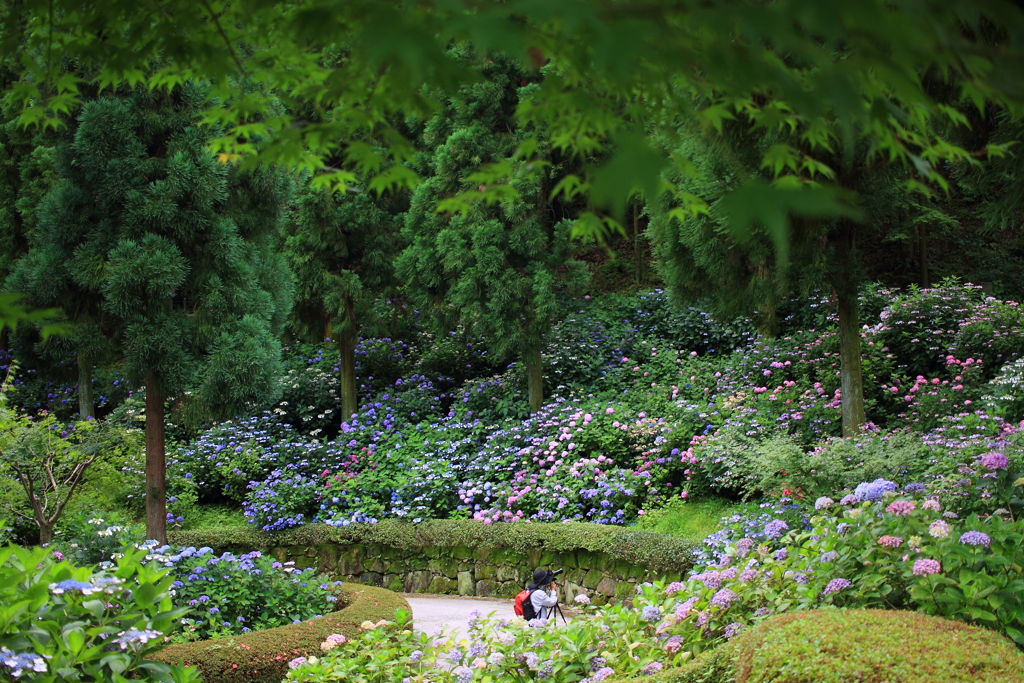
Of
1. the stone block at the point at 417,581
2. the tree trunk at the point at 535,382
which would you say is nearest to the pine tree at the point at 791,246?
the tree trunk at the point at 535,382

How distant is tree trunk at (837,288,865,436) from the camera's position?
23.4 ft

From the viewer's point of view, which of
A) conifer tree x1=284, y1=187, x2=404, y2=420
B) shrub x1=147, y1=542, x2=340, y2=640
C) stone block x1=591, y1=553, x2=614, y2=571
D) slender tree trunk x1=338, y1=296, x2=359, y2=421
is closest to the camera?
shrub x1=147, y1=542, x2=340, y2=640

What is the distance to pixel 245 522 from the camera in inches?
395

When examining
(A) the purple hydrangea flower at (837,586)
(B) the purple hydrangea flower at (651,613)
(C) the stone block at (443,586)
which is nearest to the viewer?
(A) the purple hydrangea flower at (837,586)

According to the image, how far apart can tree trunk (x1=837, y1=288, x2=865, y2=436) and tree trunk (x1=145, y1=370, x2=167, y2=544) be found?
6697mm

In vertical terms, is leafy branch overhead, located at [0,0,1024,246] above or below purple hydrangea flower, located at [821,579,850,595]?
above

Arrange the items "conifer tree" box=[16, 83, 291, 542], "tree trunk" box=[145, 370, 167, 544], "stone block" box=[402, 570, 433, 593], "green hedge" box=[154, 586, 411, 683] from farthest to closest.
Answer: "stone block" box=[402, 570, 433, 593] < "tree trunk" box=[145, 370, 167, 544] < "conifer tree" box=[16, 83, 291, 542] < "green hedge" box=[154, 586, 411, 683]

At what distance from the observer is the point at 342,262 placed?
1285 centimetres

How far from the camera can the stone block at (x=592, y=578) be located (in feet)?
24.8

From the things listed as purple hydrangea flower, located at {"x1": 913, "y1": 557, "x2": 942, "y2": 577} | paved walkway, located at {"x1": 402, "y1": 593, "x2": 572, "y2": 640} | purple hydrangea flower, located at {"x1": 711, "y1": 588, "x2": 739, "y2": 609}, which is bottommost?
paved walkway, located at {"x1": 402, "y1": 593, "x2": 572, "y2": 640}

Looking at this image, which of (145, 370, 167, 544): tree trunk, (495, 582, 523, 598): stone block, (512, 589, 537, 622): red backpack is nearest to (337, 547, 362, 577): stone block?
(495, 582, 523, 598): stone block

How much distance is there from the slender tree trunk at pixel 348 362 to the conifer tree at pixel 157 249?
4.63 meters

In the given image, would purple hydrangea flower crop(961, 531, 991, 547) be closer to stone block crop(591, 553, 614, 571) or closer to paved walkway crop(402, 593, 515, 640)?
stone block crop(591, 553, 614, 571)

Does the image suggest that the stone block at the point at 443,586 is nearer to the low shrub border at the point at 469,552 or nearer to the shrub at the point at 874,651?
the low shrub border at the point at 469,552
